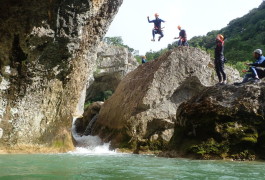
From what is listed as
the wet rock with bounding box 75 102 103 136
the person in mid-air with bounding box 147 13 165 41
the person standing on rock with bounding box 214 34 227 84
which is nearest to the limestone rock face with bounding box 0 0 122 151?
the person standing on rock with bounding box 214 34 227 84

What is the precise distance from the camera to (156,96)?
39.7 feet

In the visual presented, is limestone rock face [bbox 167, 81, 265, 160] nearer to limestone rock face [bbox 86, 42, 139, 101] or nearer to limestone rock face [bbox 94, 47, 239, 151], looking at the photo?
limestone rock face [bbox 94, 47, 239, 151]

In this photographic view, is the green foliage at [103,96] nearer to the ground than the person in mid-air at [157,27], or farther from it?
nearer to the ground

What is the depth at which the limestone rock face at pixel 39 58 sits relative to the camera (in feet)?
27.8

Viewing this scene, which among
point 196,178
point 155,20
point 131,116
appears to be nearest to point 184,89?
point 131,116

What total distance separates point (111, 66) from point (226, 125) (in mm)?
23297

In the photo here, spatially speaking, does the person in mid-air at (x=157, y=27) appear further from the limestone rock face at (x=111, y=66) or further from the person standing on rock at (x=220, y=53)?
the limestone rock face at (x=111, y=66)

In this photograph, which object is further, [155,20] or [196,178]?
[155,20]

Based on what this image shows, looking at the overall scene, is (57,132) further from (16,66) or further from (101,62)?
(101,62)

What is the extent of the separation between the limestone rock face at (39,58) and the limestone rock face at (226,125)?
4.29m

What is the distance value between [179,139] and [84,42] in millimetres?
4698

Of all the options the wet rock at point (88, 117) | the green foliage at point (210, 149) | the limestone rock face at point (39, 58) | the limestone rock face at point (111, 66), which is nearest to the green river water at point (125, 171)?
the green foliage at point (210, 149)

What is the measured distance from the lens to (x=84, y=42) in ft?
32.8

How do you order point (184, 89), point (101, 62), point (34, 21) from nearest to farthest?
point (34, 21)
point (184, 89)
point (101, 62)
